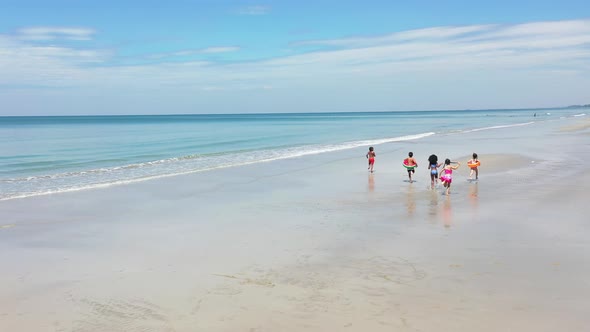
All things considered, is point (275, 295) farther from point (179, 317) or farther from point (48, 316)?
point (48, 316)

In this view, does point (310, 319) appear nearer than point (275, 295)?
Yes

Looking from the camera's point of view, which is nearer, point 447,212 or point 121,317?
point 121,317

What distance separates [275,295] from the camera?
789 centimetres

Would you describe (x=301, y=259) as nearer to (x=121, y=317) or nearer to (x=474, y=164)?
(x=121, y=317)

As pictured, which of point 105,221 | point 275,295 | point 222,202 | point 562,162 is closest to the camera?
point 275,295

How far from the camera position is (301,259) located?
31.8ft

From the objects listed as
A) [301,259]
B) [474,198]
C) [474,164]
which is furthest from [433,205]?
[301,259]

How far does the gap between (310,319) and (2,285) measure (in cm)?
505

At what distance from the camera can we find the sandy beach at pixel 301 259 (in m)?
7.12

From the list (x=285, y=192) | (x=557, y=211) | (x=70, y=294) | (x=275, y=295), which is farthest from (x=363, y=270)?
(x=285, y=192)

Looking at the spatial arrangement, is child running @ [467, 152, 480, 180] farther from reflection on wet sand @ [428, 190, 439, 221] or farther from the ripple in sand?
the ripple in sand

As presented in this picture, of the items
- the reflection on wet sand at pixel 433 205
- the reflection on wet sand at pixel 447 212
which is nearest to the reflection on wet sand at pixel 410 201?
the reflection on wet sand at pixel 433 205

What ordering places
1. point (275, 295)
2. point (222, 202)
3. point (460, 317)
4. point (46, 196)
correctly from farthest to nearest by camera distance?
point (46, 196)
point (222, 202)
point (275, 295)
point (460, 317)

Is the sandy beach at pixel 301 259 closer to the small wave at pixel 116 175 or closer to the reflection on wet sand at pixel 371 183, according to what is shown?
the reflection on wet sand at pixel 371 183
